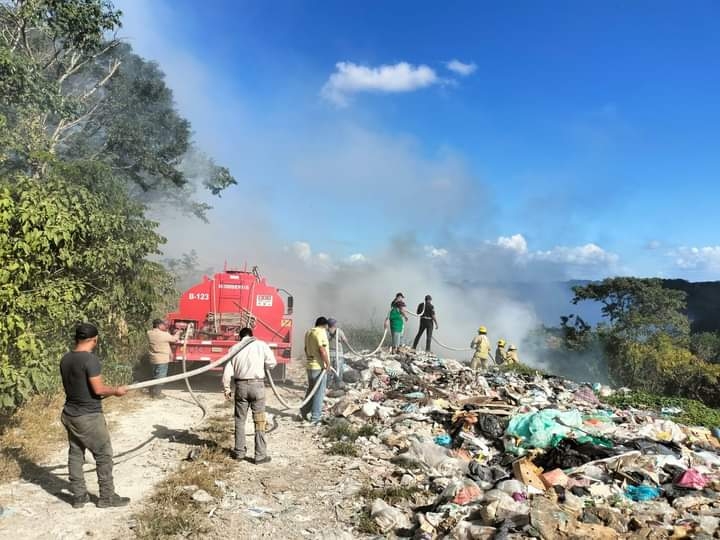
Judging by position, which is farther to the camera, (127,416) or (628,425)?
(628,425)

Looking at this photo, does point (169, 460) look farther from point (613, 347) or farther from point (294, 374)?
point (613, 347)

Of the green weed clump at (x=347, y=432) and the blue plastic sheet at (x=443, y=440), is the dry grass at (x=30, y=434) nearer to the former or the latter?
the green weed clump at (x=347, y=432)

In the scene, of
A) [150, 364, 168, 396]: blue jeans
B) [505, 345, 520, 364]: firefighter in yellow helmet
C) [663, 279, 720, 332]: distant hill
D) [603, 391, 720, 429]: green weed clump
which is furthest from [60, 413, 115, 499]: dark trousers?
[663, 279, 720, 332]: distant hill

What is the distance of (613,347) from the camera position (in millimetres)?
22672

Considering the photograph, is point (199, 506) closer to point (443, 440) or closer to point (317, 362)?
point (317, 362)

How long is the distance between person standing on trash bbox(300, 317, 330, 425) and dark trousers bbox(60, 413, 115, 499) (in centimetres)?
384

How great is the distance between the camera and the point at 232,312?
11109mm

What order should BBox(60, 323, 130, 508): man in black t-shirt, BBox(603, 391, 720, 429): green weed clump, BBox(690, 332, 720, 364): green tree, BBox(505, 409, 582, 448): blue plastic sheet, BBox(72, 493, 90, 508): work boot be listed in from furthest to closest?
1. BBox(690, 332, 720, 364): green tree
2. BBox(603, 391, 720, 429): green weed clump
3. BBox(505, 409, 582, 448): blue plastic sheet
4. BBox(72, 493, 90, 508): work boot
5. BBox(60, 323, 130, 508): man in black t-shirt

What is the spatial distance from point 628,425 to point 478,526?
5551mm

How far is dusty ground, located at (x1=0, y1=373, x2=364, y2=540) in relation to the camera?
4629 mm

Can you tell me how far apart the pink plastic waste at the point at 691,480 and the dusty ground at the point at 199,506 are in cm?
368

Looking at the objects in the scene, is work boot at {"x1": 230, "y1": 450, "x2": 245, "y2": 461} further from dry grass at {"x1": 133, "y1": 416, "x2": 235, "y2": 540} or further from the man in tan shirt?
the man in tan shirt

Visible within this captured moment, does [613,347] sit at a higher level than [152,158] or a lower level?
lower

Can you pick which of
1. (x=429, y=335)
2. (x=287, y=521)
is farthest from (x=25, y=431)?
(x=429, y=335)
